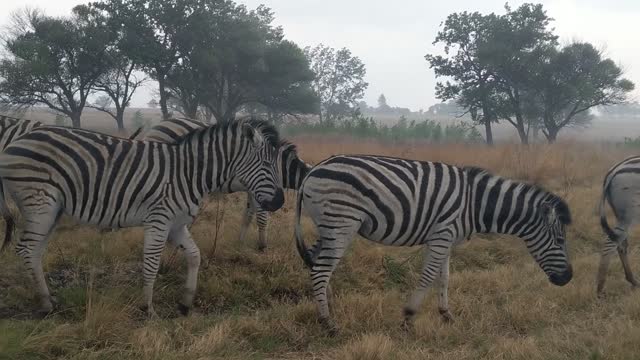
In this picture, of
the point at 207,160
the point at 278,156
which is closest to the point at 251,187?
the point at 207,160

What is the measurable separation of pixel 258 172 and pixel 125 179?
1.26 meters

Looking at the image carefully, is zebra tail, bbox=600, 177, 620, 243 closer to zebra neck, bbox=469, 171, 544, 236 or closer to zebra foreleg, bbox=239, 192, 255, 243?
zebra neck, bbox=469, 171, 544, 236

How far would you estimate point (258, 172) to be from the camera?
5082 millimetres

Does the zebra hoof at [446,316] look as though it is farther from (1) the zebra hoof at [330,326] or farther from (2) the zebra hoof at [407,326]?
(1) the zebra hoof at [330,326]

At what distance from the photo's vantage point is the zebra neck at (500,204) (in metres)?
4.67

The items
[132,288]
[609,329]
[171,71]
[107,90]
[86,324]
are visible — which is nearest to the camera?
[86,324]

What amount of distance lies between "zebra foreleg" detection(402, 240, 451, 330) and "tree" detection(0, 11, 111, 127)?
21.9 m

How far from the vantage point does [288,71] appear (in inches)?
963

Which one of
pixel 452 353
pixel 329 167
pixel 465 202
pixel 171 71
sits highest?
pixel 171 71

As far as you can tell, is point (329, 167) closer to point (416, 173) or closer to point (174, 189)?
point (416, 173)

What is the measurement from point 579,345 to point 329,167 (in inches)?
98.9

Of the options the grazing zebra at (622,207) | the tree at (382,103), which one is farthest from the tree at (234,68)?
the tree at (382,103)

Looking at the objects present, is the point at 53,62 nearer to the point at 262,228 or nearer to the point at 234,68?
the point at 234,68

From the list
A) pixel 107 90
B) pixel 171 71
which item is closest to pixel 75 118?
pixel 107 90
